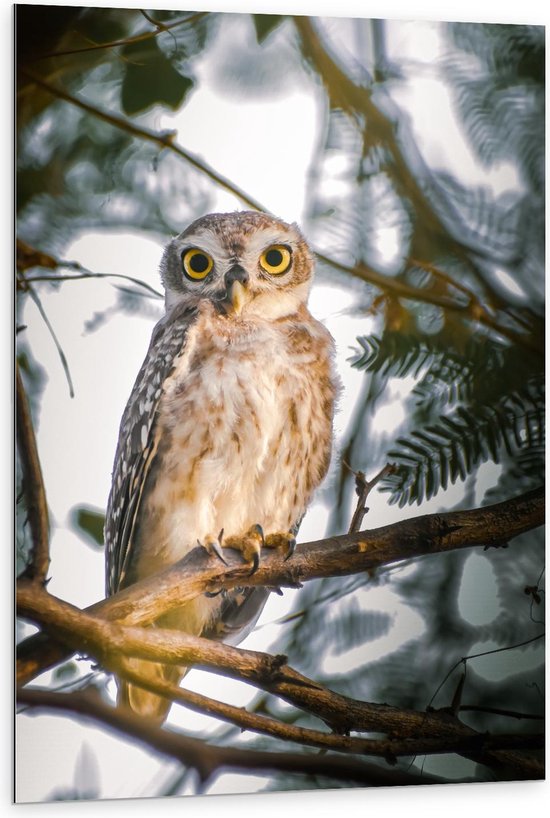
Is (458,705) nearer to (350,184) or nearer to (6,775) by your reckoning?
(6,775)

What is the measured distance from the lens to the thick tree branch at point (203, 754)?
198 centimetres

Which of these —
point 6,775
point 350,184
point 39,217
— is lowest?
point 6,775

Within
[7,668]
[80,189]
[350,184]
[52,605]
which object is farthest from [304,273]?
[7,668]

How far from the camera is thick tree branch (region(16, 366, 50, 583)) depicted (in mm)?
1975

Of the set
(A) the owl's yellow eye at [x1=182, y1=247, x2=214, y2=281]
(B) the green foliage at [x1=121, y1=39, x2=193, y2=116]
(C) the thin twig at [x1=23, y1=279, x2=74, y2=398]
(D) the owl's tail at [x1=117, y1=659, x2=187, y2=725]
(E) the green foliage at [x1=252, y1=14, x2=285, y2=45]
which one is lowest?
(D) the owl's tail at [x1=117, y1=659, x2=187, y2=725]

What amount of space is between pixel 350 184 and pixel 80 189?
510mm

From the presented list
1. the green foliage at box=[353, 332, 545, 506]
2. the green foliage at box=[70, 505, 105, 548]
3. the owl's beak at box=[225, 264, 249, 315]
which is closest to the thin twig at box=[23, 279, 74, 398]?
the green foliage at box=[70, 505, 105, 548]

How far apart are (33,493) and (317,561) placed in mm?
539

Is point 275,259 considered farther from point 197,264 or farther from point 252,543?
point 252,543

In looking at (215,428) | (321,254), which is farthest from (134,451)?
(321,254)

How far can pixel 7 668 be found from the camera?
1.98 meters

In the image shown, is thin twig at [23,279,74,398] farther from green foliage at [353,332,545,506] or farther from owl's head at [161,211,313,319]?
green foliage at [353,332,545,506]

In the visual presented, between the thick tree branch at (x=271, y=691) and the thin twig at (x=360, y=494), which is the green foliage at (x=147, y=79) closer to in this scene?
the thin twig at (x=360, y=494)

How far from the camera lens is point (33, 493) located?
1.98m
